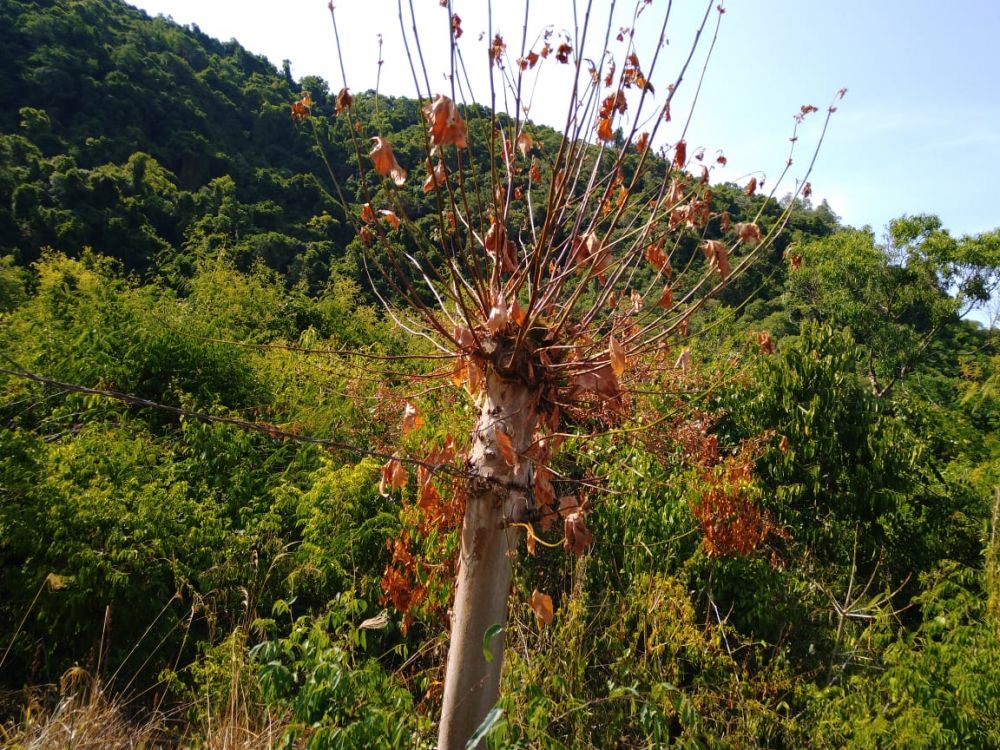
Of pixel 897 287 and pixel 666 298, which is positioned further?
pixel 897 287

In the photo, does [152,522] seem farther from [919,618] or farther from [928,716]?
[919,618]

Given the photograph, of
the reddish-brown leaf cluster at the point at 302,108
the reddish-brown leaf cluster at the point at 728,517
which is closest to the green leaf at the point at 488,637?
the reddish-brown leaf cluster at the point at 302,108

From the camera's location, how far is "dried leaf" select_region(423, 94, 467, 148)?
1.31 metres

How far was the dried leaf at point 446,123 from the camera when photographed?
4.29ft

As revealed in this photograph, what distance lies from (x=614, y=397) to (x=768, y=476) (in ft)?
14.4

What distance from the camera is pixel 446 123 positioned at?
1.32 metres

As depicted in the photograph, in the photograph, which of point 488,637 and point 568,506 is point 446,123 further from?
point 488,637

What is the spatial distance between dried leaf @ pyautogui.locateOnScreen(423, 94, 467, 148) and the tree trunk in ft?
2.14

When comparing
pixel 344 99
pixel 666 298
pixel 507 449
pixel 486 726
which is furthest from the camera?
pixel 666 298

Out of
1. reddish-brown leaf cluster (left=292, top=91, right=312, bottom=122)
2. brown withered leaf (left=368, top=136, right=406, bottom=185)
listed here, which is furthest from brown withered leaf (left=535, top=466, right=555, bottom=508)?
reddish-brown leaf cluster (left=292, top=91, right=312, bottom=122)

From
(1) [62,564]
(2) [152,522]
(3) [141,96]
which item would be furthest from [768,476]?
(3) [141,96]

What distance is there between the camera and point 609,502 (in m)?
4.30

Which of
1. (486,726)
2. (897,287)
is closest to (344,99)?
(486,726)

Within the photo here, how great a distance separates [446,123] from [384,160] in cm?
24
